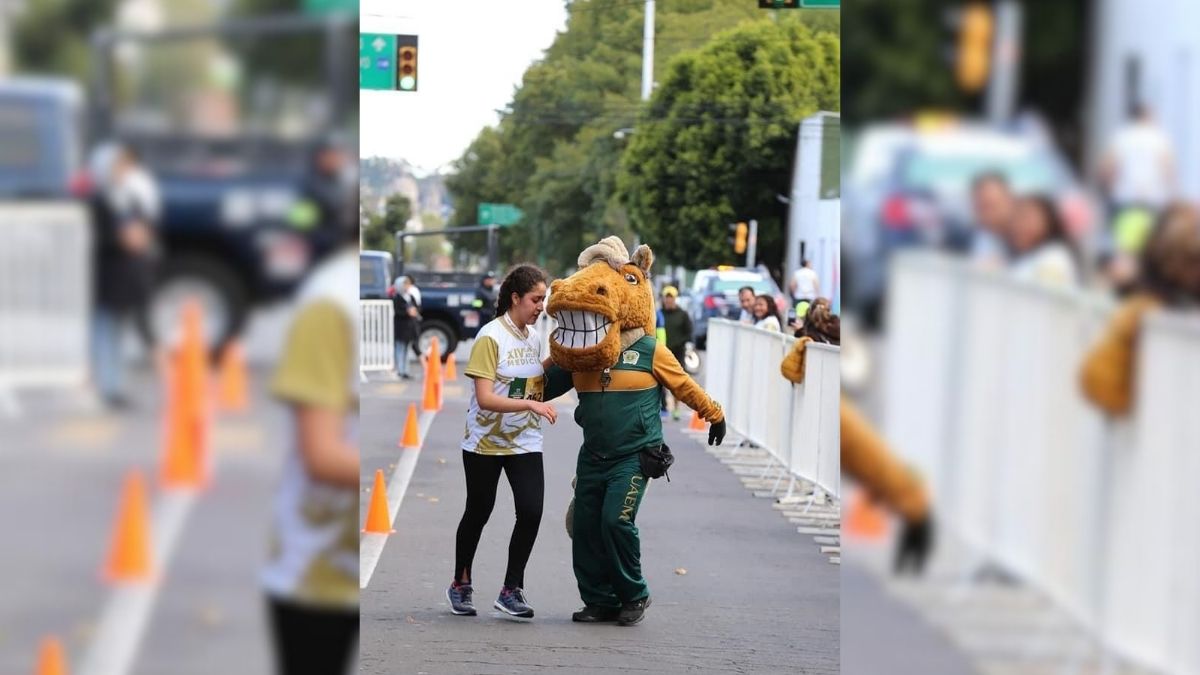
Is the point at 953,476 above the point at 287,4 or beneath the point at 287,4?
beneath

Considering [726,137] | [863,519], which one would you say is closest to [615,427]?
[726,137]

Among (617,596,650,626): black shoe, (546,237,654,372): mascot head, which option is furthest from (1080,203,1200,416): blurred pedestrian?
(617,596,650,626): black shoe

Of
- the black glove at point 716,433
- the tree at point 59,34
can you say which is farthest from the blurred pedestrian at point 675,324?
the tree at point 59,34

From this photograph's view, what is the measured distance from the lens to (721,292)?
5.88 metres

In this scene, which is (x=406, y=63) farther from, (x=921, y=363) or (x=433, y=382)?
(x=921, y=363)

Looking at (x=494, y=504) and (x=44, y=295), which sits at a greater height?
(x=44, y=295)

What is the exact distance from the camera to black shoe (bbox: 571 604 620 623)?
20.7 feet

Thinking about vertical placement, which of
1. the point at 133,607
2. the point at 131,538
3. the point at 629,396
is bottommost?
the point at 629,396

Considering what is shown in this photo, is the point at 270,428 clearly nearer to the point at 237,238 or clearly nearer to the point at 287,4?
the point at 237,238

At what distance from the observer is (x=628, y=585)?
636 cm

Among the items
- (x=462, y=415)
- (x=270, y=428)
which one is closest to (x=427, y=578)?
(x=462, y=415)

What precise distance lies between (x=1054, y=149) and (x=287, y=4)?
3.58 feet

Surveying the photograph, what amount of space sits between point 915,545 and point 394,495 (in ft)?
13.7

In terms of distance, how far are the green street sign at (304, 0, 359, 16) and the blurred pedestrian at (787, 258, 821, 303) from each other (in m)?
2.11
